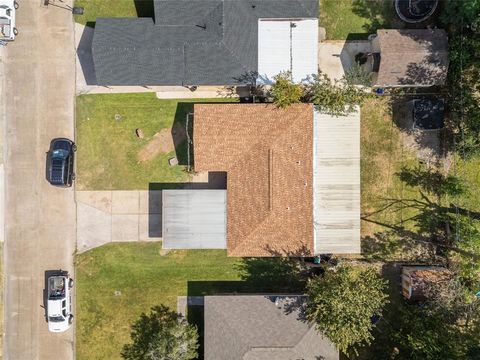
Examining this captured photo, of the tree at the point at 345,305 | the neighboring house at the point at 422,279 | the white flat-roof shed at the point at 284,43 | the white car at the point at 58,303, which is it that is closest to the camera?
the tree at the point at 345,305

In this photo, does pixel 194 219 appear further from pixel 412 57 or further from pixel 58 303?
pixel 412 57

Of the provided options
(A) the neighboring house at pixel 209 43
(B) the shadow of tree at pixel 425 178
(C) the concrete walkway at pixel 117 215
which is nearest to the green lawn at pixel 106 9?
(A) the neighboring house at pixel 209 43

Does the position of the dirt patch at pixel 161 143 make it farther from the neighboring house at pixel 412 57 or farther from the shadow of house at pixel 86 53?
the neighboring house at pixel 412 57

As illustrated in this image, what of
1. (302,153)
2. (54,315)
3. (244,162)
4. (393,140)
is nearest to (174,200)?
(244,162)

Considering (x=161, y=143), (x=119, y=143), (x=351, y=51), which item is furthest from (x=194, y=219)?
(x=351, y=51)

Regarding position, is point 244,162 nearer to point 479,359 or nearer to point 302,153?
point 302,153

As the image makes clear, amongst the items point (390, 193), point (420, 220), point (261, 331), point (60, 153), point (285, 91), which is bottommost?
point (261, 331)
